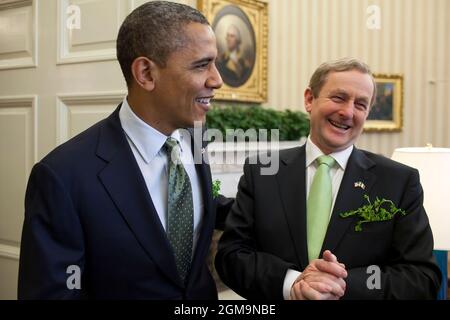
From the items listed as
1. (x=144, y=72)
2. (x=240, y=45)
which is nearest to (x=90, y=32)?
(x=144, y=72)

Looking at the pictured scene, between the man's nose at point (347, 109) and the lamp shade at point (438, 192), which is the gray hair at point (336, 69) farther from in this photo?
the lamp shade at point (438, 192)

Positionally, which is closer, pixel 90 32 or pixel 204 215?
pixel 204 215

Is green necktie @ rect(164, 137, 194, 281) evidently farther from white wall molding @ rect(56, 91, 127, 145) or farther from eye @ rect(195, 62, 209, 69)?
white wall molding @ rect(56, 91, 127, 145)

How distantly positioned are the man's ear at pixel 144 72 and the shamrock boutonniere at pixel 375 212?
810mm

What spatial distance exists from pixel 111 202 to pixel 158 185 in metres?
0.20

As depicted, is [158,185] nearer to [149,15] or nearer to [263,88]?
[149,15]

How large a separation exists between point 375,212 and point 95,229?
3.10ft

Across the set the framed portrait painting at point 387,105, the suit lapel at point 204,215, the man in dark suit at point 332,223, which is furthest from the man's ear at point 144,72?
the framed portrait painting at point 387,105

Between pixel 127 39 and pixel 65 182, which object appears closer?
pixel 65 182

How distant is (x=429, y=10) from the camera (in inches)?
276

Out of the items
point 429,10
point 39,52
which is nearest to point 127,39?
point 39,52

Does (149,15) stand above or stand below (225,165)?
above

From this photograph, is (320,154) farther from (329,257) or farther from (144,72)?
(144,72)

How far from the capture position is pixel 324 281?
161 centimetres
